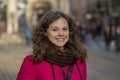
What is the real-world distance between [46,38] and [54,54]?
0.67ft

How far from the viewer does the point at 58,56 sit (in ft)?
10.6

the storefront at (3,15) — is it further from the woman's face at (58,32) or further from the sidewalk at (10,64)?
the woman's face at (58,32)

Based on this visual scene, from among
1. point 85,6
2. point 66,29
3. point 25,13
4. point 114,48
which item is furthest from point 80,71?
point 85,6

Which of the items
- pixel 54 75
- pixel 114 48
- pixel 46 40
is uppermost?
pixel 46 40

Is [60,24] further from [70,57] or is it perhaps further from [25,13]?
[25,13]

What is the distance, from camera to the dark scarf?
10.6 feet

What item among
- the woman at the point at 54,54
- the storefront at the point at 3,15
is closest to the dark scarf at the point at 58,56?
the woman at the point at 54,54

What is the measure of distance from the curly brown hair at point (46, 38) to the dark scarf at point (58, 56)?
0.04m

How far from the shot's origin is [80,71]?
10.9ft

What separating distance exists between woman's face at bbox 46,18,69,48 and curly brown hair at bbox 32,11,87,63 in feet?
0.11

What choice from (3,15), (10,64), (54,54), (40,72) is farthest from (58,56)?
(3,15)

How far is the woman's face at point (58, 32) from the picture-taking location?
3303mm

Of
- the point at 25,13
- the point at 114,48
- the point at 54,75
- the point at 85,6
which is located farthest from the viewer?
the point at 85,6

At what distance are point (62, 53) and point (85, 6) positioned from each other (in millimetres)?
64917
